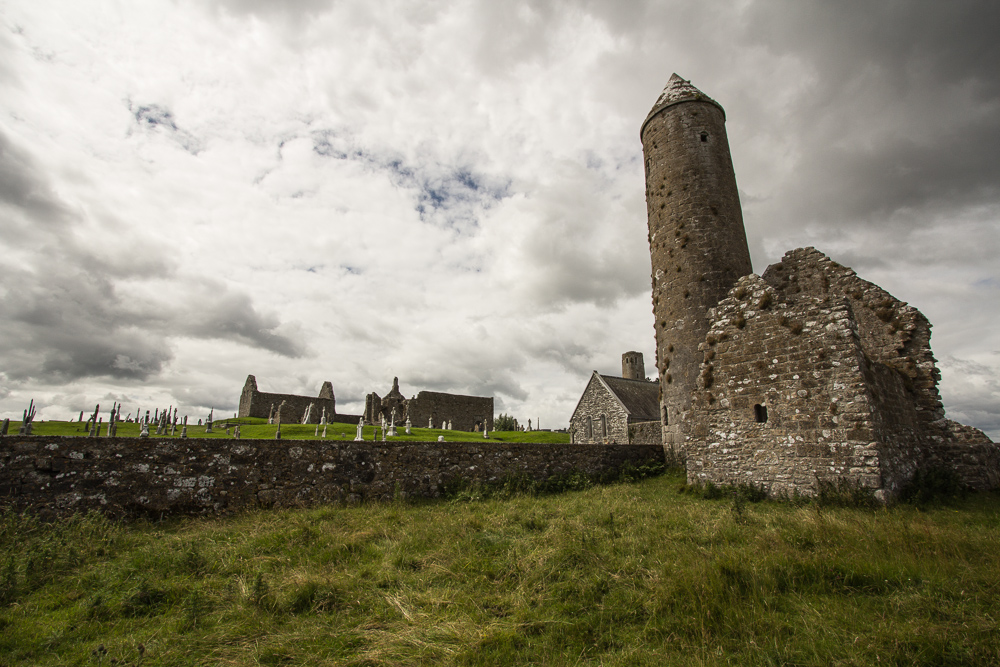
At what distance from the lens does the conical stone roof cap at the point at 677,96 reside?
18938 mm

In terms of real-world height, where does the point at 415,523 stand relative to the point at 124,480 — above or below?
below

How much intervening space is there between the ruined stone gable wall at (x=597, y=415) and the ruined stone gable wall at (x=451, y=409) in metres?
14.2

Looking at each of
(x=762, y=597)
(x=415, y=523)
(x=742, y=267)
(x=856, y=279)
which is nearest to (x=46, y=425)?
(x=415, y=523)

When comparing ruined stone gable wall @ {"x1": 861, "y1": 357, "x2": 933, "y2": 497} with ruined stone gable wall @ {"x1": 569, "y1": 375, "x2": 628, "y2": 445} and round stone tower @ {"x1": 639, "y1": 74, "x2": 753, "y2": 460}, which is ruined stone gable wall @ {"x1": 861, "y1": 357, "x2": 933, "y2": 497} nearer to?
round stone tower @ {"x1": 639, "y1": 74, "x2": 753, "y2": 460}

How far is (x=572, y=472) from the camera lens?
1489 cm

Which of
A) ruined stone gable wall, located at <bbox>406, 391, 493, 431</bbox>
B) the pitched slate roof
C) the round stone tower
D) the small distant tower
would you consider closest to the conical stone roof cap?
the round stone tower

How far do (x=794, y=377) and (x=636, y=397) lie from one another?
2316 centimetres

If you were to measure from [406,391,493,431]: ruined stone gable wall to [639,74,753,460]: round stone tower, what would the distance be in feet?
90.1

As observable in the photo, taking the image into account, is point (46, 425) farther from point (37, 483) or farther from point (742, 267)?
point (742, 267)

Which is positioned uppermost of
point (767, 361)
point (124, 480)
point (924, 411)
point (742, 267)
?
point (742, 267)

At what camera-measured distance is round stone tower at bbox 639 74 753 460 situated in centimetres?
1678

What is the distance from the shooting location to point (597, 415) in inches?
1288

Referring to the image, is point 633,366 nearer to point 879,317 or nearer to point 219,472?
point 879,317

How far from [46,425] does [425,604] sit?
2311 centimetres
